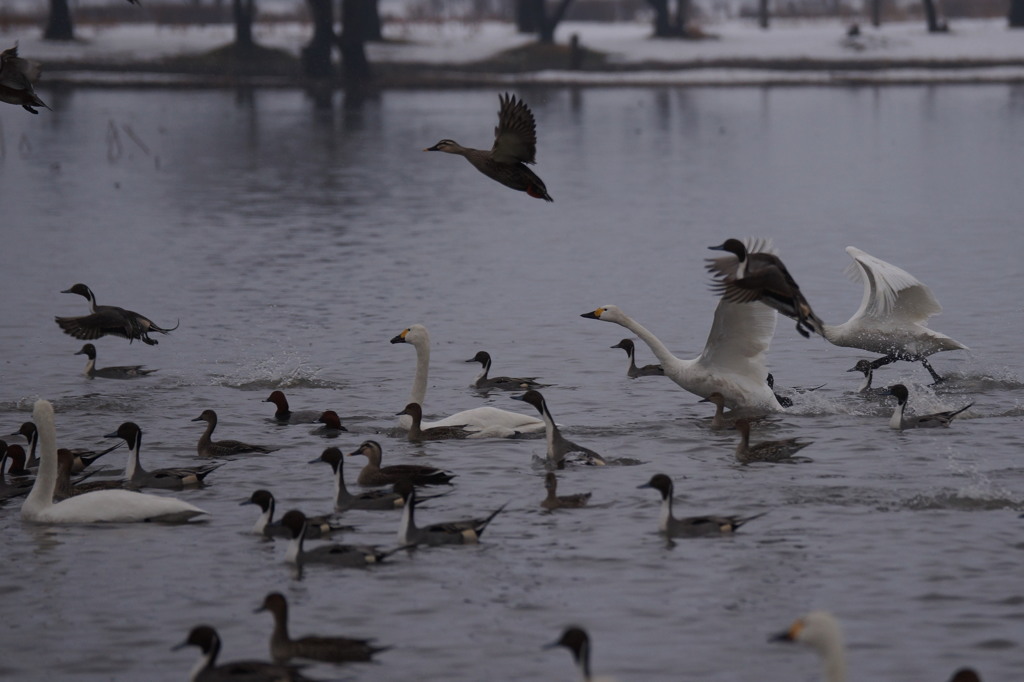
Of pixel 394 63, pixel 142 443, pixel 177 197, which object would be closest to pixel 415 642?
pixel 142 443

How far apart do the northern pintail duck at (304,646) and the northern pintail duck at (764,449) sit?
4.65m

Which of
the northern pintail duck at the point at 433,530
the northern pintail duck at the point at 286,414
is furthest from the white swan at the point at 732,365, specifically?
the northern pintail duck at the point at 433,530

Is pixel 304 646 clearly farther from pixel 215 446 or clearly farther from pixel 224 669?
pixel 215 446

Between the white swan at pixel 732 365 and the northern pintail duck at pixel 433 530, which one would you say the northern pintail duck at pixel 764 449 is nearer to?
the white swan at pixel 732 365

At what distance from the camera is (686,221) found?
1153 inches

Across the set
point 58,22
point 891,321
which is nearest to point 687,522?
point 891,321

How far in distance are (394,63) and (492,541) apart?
194 ft

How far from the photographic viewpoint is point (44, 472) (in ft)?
34.9

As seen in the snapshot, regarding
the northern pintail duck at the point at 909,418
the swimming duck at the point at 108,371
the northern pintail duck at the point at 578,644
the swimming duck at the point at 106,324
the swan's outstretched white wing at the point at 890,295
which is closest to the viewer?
the northern pintail duck at the point at 578,644

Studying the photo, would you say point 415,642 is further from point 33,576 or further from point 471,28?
point 471,28

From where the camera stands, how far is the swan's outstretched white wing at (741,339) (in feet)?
44.0

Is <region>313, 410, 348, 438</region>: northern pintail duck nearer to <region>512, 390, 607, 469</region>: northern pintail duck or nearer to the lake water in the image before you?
the lake water

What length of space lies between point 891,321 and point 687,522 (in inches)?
230

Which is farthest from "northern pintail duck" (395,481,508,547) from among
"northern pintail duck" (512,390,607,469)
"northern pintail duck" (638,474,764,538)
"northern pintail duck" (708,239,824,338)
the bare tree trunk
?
the bare tree trunk
